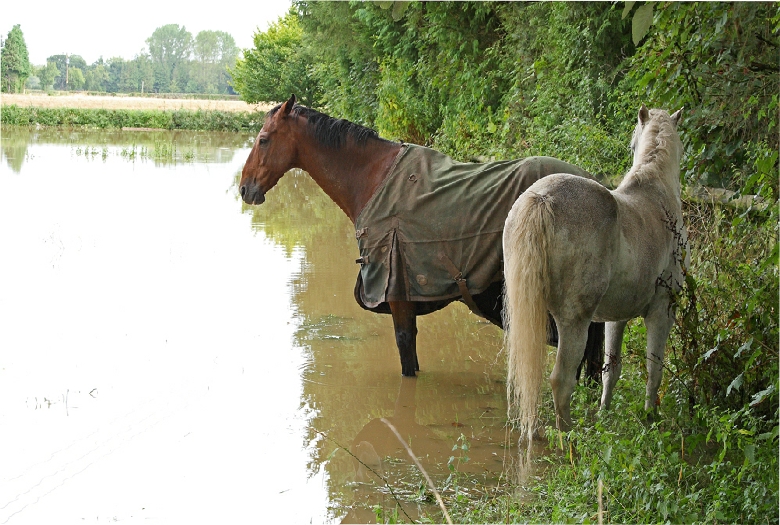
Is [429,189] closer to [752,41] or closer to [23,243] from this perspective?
[752,41]

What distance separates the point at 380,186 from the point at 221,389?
1.86m

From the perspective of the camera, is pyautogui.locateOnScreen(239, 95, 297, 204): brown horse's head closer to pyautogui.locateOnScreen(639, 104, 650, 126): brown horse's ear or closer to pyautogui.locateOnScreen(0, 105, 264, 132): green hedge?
pyautogui.locateOnScreen(639, 104, 650, 126): brown horse's ear

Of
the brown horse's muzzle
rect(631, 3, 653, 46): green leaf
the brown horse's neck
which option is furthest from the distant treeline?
rect(631, 3, 653, 46): green leaf

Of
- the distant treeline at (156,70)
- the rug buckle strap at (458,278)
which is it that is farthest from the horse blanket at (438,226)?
the distant treeline at (156,70)

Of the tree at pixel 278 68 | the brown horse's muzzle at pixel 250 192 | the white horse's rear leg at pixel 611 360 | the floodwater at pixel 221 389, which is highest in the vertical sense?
the tree at pixel 278 68

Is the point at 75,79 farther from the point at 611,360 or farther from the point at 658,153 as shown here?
the point at 611,360

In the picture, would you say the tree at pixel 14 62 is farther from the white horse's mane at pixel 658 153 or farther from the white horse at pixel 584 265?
the white horse at pixel 584 265

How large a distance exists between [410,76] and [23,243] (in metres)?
10.3

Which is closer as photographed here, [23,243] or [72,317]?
[72,317]

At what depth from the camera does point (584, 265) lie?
406 cm

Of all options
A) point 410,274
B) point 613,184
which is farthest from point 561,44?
point 410,274

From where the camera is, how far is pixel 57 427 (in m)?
5.18

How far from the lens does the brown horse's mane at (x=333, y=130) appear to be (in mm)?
5879

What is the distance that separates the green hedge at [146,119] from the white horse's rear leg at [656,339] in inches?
1624
